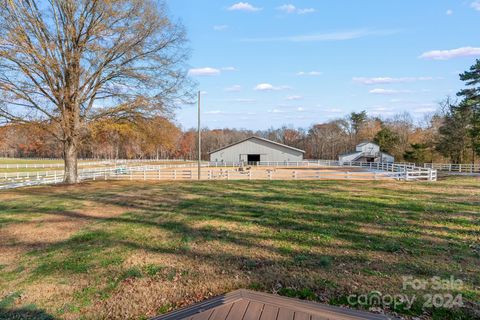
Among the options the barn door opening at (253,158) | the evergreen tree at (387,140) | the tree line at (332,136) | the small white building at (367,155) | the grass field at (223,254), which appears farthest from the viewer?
the evergreen tree at (387,140)

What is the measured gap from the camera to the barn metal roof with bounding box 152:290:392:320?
3.25 meters

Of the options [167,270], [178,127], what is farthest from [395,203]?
[178,127]

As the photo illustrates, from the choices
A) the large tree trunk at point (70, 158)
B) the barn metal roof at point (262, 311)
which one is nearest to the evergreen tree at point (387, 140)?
the large tree trunk at point (70, 158)

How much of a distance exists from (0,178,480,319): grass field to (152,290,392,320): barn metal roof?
2.09ft

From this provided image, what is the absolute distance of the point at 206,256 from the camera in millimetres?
5680

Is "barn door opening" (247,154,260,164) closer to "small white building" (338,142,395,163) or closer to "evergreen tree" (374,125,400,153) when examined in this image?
"small white building" (338,142,395,163)

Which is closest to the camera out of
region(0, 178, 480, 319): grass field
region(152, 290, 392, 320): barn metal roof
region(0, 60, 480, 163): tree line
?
region(152, 290, 392, 320): barn metal roof

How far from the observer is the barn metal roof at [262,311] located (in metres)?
3.25

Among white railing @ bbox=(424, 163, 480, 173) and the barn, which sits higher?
the barn

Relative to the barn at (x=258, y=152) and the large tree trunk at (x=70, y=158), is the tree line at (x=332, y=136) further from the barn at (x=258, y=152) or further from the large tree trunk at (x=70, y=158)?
the barn at (x=258, y=152)

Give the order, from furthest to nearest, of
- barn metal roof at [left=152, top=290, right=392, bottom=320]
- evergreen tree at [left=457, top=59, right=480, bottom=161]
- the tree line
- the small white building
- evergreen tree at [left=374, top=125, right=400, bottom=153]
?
1. evergreen tree at [left=374, top=125, right=400, bottom=153]
2. the small white building
3. evergreen tree at [left=457, top=59, right=480, bottom=161]
4. the tree line
5. barn metal roof at [left=152, top=290, right=392, bottom=320]

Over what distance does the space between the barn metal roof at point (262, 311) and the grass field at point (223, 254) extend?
2.09 feet

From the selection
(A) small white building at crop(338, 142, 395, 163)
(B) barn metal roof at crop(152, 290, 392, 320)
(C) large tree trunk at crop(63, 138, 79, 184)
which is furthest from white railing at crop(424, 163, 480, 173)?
(C) large tree trunk at crop(63, 138, 79, 184)

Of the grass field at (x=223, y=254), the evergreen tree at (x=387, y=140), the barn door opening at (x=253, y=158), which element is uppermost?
the evergreen tree at (x=387, y=140)
